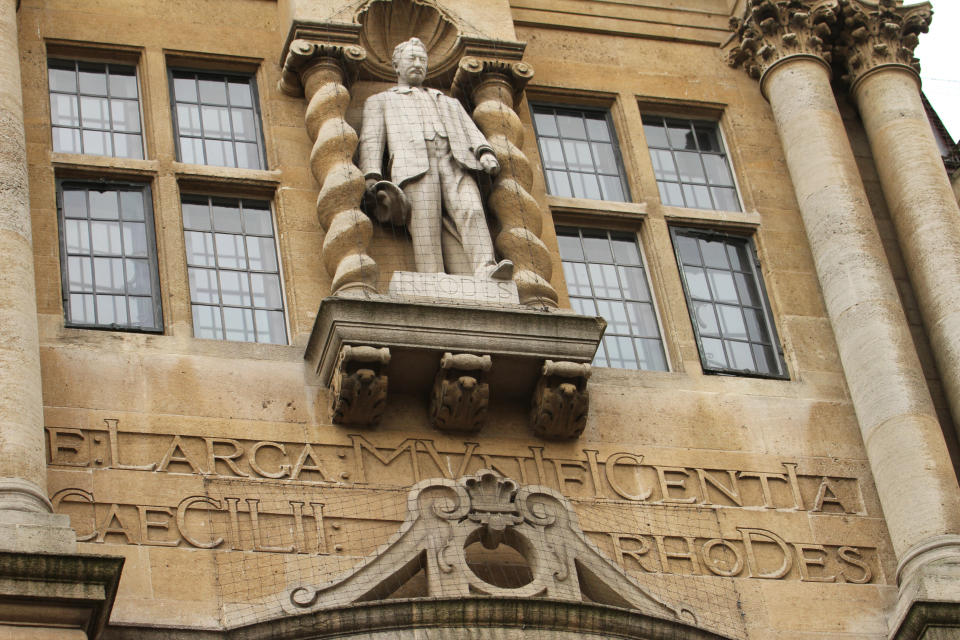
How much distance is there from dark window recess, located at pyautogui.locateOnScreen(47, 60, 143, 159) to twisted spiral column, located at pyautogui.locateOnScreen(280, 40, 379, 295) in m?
1.30

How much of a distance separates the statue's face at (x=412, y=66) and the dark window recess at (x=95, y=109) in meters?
2.16

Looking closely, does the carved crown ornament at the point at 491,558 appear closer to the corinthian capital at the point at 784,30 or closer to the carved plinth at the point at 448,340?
the carved plinth at the point at 448,340

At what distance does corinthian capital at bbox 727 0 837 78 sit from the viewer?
65.8 feet

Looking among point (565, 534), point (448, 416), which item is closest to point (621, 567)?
point (565, 534)

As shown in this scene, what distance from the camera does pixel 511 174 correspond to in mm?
18250

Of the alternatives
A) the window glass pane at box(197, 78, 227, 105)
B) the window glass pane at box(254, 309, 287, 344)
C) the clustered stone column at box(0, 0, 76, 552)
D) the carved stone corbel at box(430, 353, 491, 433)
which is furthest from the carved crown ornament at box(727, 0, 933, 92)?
the clustered stone column at box(0, 0, 76, 552)

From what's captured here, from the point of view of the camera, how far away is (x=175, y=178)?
1794cm

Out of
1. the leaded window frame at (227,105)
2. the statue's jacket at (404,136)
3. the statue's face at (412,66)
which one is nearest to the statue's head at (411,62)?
the statue's face at (412,66)

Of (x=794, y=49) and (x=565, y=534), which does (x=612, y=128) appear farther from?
(x=565, y=534)

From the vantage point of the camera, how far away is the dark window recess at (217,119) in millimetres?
18469

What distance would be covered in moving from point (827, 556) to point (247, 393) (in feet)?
14.5

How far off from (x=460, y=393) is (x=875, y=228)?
13.8 ft

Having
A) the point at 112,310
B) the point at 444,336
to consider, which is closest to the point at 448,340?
the point at 444,336

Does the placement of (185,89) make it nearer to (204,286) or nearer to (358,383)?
(204,286)
